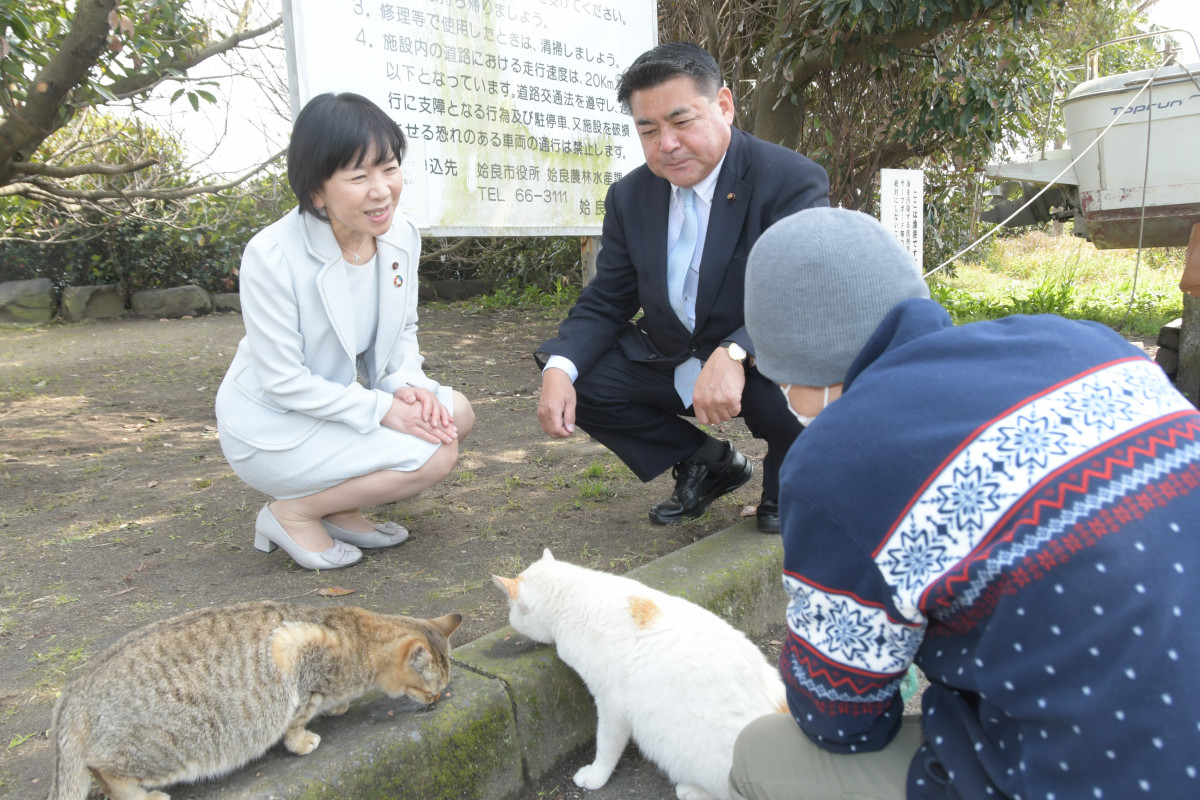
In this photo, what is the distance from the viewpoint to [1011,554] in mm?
1086

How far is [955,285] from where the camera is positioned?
519 inches

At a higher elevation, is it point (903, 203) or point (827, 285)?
point (903, 203)

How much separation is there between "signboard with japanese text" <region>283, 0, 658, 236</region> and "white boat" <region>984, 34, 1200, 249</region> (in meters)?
4.02

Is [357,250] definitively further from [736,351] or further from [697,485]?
[697,485]

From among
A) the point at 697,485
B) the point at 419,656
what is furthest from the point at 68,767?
the point at 697,485

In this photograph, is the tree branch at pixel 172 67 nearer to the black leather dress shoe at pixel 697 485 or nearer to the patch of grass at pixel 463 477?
the patch of grass at pixel 463 477

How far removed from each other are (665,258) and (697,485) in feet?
3.13

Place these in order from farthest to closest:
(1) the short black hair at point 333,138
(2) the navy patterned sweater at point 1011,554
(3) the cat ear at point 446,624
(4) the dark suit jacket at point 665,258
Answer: (4) the dark suit jacket at point 665,258
(1) the short black hair at point 333,138
(3) the cat ear at point 446,624
(2) the navy patterned sweater at point 1011,554

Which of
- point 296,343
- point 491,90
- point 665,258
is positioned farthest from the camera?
point 491,90

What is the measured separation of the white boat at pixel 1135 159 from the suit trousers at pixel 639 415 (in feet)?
16.4

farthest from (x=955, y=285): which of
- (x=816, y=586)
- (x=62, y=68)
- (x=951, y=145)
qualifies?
(x=816, y=586)

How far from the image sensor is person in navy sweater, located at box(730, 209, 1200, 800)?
104 cm

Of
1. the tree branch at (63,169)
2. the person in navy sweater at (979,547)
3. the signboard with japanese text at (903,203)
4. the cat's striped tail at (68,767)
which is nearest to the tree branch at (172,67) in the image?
the tree branch at (63,169)

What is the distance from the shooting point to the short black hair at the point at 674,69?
2.99 metres
